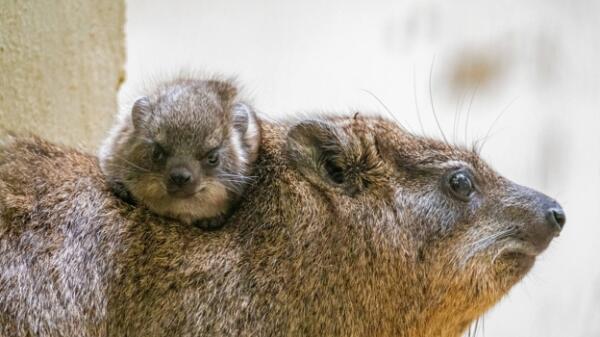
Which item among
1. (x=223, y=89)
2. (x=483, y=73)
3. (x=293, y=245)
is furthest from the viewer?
(x=483, y=73)

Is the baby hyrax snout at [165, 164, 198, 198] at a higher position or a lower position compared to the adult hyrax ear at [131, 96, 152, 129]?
lower

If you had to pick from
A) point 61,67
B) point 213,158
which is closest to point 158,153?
point 213,158

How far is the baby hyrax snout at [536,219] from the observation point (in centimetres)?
410

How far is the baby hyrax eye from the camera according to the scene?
4008 millimetres

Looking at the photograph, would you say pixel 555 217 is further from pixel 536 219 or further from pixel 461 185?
pixel 461 185

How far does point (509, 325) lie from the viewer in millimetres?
6949

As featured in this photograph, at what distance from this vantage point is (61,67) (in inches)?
191

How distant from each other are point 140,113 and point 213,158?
41 centimetres

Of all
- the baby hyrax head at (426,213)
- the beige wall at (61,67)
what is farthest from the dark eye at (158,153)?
the beige wall at (61,67)

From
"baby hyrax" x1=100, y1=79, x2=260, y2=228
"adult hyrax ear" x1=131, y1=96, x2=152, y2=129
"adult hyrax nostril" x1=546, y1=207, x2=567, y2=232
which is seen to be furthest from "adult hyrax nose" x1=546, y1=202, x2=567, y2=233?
"adult hyrax ear" x1=131, y1=96, x2=152, y2=129

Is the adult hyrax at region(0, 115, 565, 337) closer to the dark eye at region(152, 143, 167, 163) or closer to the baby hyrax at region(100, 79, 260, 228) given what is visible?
the baby hyrax at region(100, 79, 260, 228)

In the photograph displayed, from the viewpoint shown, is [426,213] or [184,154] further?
[426,213]

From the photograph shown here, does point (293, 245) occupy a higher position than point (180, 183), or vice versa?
point (180, 183)

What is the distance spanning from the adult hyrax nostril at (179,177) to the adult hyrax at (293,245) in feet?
0.73
